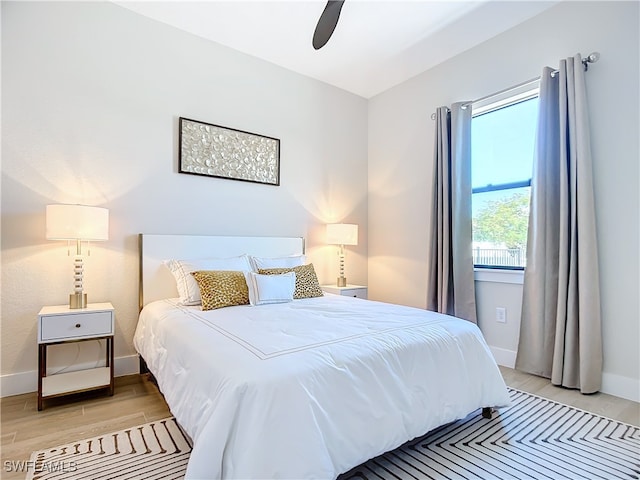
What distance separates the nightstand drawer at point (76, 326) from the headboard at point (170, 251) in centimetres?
43

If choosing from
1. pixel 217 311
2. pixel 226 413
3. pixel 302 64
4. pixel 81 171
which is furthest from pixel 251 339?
pixel 302 64

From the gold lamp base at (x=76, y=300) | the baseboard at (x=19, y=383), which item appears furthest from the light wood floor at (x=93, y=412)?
the gold lamp base at (x=76, y=300)

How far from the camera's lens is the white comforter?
1.18 m

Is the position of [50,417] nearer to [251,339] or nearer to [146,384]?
[146,384]

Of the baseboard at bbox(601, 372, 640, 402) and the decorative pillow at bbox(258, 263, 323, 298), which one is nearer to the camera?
the baseboard at bbox(601, 372, 640, 402)

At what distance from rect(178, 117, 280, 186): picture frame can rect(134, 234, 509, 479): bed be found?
136 cm

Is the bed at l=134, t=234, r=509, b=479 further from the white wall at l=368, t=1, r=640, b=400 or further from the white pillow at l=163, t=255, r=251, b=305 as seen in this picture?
the white wall at l=368, t=1, r=640, b=400

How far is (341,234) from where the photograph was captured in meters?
3.73

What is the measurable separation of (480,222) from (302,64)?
2391 millimetres

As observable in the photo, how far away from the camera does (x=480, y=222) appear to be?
3295mm

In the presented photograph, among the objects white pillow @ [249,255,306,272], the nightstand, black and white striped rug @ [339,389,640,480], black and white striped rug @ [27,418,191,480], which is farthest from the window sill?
the nightstand

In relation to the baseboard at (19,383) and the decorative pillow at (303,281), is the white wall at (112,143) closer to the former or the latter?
the baseboard at (19,383)

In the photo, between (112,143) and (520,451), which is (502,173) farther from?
(112,143)

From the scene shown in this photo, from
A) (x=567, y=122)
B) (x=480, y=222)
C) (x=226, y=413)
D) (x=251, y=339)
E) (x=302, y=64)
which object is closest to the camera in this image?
(x=226, y=413)
